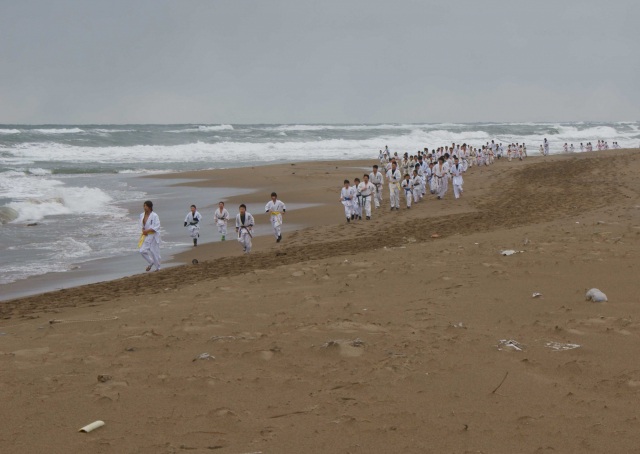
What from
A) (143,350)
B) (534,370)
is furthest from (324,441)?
(143,350)

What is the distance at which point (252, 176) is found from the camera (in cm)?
3678

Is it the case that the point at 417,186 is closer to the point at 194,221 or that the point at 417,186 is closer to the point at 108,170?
the point at 194,221

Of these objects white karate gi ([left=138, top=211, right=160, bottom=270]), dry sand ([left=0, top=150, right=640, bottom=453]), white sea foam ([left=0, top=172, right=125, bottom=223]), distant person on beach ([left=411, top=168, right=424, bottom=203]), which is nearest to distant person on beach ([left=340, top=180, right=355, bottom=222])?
distant person on beach ([left=411, top=168, right=424, bottom=203])

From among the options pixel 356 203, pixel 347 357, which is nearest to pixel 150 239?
pixel 356 203

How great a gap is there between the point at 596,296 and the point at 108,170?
40.8m

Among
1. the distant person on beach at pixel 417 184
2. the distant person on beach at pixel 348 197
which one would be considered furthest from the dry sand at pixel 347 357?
the distant person on beach at pixel 417 184

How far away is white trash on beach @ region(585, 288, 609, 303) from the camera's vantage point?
827 centimetres

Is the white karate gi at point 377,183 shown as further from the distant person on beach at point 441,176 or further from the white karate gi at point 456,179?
the white karate gi at point 456,179

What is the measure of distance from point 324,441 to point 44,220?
787 inches

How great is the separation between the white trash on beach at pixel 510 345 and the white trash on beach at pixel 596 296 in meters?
1.83

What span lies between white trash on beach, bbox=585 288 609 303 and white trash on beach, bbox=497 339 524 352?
1831 millimetres

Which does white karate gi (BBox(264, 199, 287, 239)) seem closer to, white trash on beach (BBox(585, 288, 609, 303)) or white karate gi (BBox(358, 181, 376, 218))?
white karate gi (BBox(358, 181, 376, 218))

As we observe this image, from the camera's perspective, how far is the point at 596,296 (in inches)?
327

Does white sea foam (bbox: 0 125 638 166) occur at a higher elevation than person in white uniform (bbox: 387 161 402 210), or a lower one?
higher
